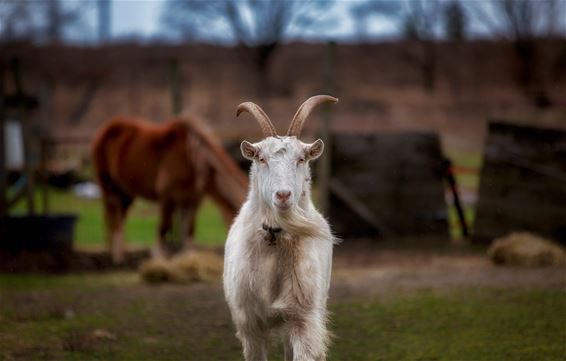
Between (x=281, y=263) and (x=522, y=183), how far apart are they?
8.19 metres

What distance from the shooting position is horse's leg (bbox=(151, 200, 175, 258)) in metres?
11.5

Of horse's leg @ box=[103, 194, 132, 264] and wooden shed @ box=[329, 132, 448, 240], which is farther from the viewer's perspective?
wooden shed @ box=[329, 132, 448, 240]

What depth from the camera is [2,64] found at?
27906 millimetres

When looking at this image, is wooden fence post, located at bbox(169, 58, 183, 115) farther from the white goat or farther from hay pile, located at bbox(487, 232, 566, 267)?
the white goat

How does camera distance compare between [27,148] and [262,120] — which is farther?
[27,148]

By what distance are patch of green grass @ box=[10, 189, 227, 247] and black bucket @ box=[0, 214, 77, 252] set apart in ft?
6.31

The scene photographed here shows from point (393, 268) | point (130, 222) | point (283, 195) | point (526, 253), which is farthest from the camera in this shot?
point (130, 222)

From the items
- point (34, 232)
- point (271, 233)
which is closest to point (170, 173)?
point (34, 232)

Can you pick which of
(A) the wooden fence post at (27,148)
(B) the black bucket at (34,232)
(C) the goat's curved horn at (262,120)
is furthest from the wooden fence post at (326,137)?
(C) the goat's curved horn at (262,120)

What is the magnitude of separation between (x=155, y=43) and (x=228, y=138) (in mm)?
28475

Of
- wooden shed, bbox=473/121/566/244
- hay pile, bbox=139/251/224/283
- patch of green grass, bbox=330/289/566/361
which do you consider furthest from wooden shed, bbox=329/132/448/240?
patch of green grass, bbox=330/289/566/361

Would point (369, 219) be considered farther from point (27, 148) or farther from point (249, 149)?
point (249, 149)

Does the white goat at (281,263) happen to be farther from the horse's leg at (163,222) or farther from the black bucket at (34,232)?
the black bucket at (34,232)

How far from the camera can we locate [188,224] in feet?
37.9
